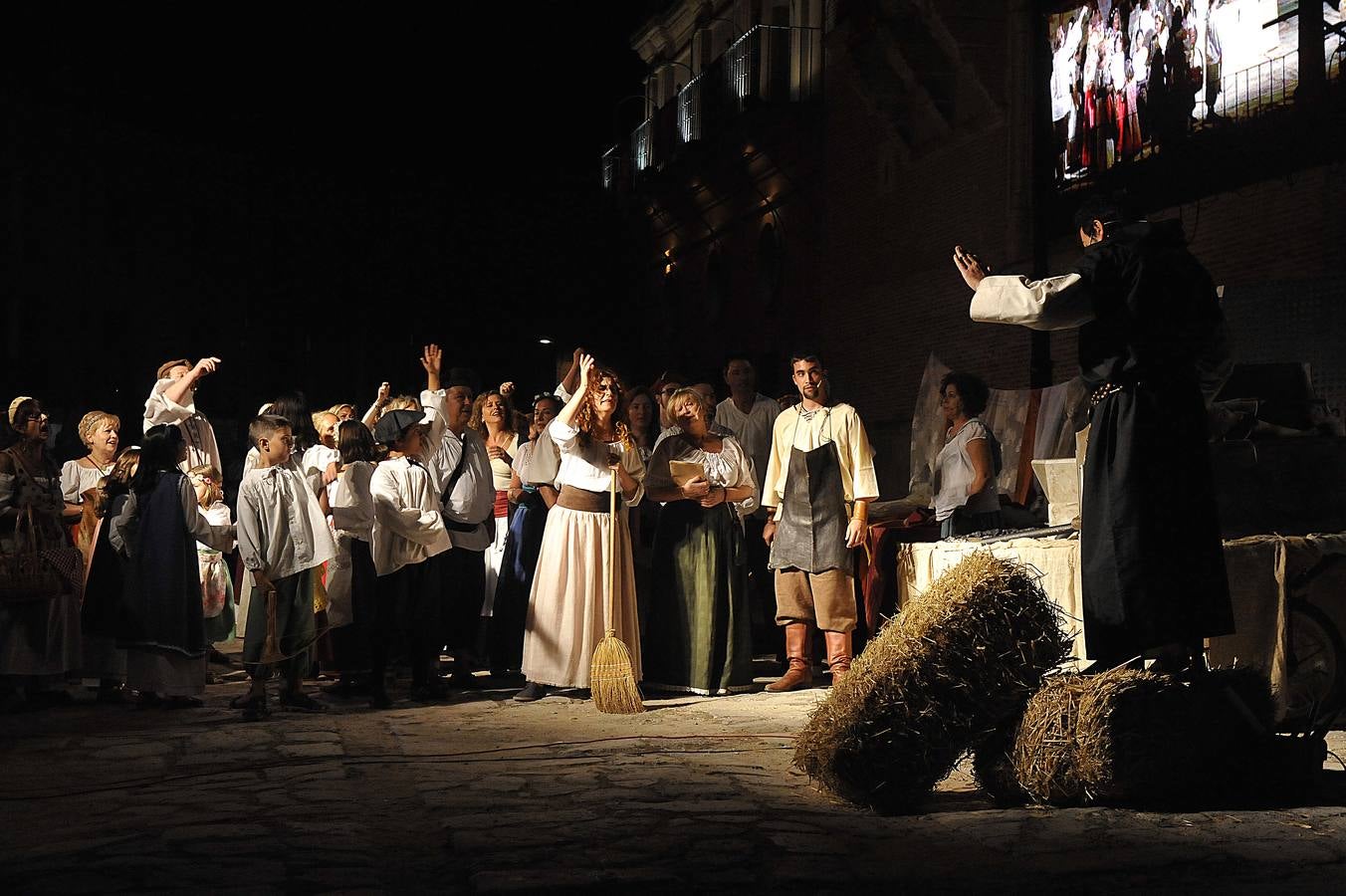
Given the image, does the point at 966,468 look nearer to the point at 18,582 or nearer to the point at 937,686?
the point at 937,686

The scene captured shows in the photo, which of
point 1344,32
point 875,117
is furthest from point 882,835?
point 875,117

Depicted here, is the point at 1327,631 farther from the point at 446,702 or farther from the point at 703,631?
the point at 446,702

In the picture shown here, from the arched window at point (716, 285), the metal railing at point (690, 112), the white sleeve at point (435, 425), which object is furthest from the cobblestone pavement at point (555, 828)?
the metal railing at point (690, 112)

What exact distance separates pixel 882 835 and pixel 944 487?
4921 millimetres

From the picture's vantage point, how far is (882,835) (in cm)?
502

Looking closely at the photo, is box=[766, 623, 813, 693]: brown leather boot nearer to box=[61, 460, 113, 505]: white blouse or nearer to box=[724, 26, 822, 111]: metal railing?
box=[61, 460, 113, 505]: white blouse

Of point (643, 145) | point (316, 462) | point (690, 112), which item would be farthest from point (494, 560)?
point (643, 145)

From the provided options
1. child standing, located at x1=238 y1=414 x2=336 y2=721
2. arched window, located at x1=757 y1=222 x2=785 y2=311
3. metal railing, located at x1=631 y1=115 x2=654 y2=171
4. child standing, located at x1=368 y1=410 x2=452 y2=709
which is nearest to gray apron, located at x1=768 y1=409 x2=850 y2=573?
child standing, located at x1=368 y1=410 x2=452 y2=709

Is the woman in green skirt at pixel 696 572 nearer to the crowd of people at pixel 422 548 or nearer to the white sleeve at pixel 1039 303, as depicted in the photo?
the crowd of people at pixel 422 548

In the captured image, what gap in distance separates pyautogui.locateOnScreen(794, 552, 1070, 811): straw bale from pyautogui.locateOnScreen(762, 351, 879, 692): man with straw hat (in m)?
4.06

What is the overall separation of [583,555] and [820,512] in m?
1.55

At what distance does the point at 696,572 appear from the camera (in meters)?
9.70

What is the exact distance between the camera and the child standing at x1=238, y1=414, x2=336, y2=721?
8594 mm

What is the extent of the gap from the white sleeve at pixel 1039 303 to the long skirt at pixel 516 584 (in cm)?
530
